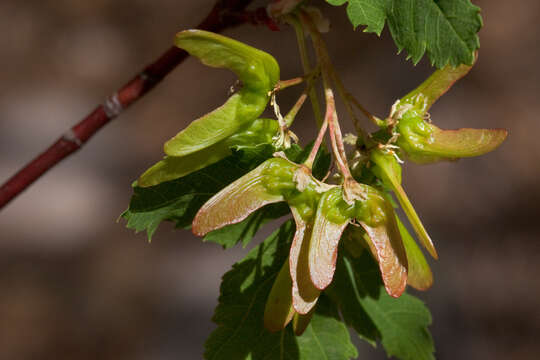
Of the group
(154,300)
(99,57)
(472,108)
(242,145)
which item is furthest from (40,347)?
(472,108)

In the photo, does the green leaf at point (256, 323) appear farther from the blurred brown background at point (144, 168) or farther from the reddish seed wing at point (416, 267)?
the blurred brown background at point (144, 168)

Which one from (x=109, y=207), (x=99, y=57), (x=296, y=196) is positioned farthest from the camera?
(x=99, y=57)

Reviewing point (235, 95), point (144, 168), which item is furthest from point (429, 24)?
point (144, 168)

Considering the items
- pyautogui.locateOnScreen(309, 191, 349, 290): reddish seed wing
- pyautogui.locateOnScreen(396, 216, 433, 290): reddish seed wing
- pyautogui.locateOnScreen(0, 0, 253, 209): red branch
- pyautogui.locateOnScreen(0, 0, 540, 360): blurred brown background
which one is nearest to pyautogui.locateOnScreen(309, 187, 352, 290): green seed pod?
pyautogui.locateOnScreen(309, 191, 349, 290): reddish seed wing

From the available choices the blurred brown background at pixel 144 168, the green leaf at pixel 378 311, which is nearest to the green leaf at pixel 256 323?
the green leaf at pixel 378 311

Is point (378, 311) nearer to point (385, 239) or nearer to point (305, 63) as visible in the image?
point (385, 239)

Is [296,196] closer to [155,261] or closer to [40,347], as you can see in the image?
[155,261]
